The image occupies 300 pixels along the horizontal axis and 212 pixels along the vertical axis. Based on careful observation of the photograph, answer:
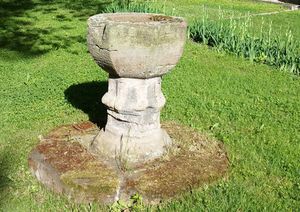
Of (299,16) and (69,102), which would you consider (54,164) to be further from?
(299,16)

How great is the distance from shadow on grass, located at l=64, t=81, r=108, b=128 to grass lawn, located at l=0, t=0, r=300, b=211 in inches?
0.5

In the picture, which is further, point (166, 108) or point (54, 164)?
point (166, 108)

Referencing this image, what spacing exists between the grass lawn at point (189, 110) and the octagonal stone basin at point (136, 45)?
111 centimetres

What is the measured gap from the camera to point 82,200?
3.87 meters

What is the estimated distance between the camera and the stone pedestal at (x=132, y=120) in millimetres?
4262

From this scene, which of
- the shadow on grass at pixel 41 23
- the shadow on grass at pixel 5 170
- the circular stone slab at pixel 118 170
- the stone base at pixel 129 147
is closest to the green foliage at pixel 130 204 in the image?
the circular stone slab at pixel 118 170

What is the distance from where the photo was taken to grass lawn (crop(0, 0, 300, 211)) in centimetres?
403

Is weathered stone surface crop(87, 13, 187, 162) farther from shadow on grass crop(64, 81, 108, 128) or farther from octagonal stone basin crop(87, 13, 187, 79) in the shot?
shadow on grass crop(64, 81, 108, 128)

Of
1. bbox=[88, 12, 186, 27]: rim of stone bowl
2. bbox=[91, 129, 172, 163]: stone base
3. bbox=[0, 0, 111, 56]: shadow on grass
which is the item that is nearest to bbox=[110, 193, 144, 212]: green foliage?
bbox=[91, 129, 172, 163]: stone base

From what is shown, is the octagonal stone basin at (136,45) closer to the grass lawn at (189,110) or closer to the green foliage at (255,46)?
the grass lawn at (189,110)

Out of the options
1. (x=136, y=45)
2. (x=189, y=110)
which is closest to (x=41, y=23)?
(x=189, y=110)

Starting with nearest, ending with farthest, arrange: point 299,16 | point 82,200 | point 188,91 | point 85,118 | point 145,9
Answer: point 82,200 → point 85,118 → point 188,91 → point 145,9 → point 299,16

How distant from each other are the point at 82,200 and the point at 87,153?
606mm

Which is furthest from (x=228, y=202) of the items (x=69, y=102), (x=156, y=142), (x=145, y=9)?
(x=145, y=9)
